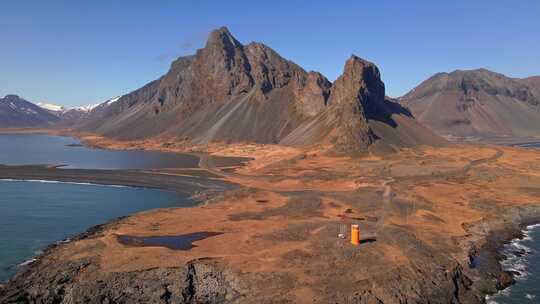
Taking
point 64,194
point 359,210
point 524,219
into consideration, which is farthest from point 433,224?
point 64,194

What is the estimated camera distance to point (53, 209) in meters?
69.2

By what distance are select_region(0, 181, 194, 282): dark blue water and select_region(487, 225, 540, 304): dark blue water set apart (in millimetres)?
47724

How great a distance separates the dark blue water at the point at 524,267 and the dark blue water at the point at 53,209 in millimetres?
47724

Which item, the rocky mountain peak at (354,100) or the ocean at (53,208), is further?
the rocky mountain peak at (354,100)

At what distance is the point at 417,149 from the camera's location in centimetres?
14675

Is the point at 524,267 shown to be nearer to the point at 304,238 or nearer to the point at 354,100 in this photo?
the point at 304,238

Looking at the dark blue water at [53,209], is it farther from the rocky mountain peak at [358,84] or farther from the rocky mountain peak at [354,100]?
the rocky mountain peak at [358,84]

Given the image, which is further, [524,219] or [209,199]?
[209,199]

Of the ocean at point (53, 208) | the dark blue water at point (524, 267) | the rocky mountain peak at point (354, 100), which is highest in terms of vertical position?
the rocky mountain peak at point (354, 100)

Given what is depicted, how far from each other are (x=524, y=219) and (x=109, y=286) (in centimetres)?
6038

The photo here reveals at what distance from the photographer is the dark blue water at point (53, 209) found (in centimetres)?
5016

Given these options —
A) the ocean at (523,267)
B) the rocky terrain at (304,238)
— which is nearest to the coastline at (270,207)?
the rocky terrain at (304,238)

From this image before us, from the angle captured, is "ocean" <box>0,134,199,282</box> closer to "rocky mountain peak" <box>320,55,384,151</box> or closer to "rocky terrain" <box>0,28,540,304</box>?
"rocky terrain" <box>0,28,540,304</box>

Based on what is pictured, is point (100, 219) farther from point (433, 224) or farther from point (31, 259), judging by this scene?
point (433, 224)
